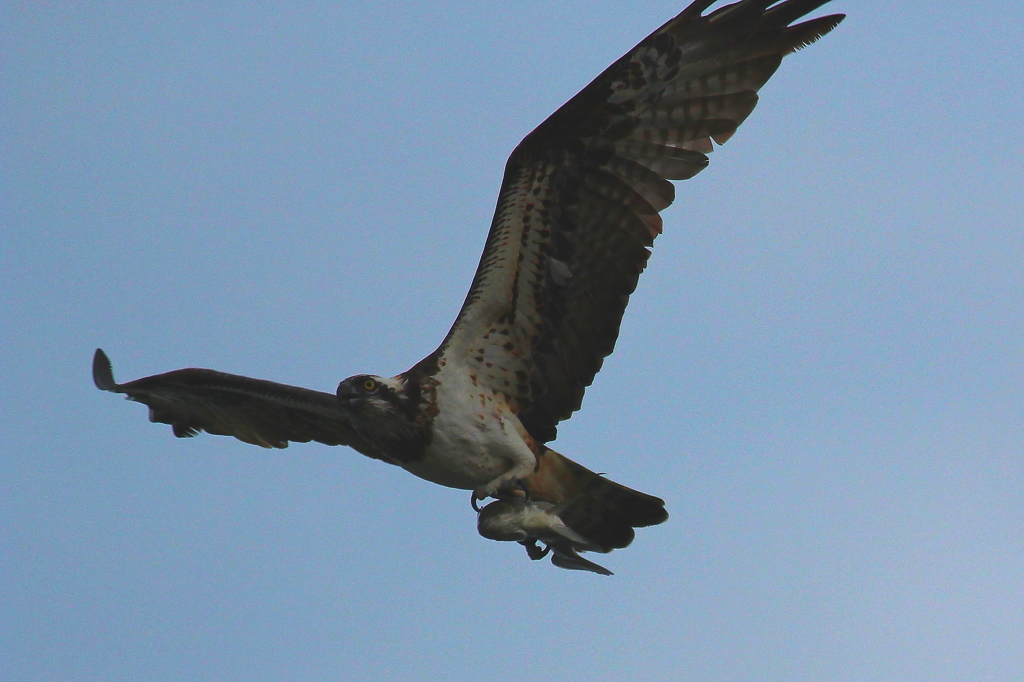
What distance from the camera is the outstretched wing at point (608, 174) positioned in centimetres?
809

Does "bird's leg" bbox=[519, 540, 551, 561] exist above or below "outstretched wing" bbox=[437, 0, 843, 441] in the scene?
below

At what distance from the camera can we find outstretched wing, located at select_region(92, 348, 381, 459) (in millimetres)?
9133

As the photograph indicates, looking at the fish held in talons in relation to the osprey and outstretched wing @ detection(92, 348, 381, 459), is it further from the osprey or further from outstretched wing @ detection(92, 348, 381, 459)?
outstretched wing @ detection(92, 348, 381, 459)

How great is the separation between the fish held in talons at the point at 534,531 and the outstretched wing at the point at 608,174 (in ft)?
3.14

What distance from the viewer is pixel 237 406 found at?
9578mm

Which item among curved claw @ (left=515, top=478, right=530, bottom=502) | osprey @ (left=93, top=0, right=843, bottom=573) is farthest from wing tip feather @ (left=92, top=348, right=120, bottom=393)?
curved claw @ (left=515, top=478, right=530, bottom=502)

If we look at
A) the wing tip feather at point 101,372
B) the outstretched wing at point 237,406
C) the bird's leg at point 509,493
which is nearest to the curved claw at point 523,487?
the bird's leg at point 509,493

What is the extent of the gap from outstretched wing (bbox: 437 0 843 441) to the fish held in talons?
3.14 feet

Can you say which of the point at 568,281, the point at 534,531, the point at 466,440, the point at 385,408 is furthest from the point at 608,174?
the point at 534,531

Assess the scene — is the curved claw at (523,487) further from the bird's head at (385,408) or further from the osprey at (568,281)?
the bird's head at (385,408)

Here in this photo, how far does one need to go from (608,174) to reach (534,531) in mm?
2386

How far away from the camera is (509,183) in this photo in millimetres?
8086

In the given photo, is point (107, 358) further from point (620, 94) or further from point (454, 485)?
point (620, 94)

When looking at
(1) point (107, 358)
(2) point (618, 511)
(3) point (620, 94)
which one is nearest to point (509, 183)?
(3) point (620, 94)
